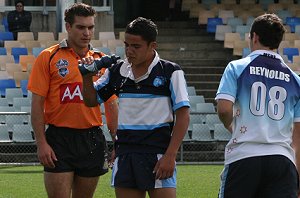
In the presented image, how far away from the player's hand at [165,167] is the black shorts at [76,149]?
1.36 meters

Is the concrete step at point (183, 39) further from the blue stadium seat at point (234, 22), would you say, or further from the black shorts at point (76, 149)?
the black shorts at point (76, 149)

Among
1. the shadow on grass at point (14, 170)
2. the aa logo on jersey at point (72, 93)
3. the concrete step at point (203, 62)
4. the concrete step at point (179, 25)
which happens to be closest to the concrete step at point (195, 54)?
the concrete step at point (203, 62)

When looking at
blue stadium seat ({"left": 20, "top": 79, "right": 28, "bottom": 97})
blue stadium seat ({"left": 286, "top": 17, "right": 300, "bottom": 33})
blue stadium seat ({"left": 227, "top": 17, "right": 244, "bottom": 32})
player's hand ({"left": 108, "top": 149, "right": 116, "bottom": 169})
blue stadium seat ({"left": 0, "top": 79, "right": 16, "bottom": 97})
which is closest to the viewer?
player's hand ({"left": 108, "top": 149, "right": 116, "bottom": 169})

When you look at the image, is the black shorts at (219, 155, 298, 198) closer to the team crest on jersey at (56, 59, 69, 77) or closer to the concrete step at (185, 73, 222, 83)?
the team crest on jersey at (56, 59, 69, 77)

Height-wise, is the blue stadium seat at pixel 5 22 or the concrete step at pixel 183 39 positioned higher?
the blue stadium seat at pixel 5 22

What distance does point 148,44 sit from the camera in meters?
6.60

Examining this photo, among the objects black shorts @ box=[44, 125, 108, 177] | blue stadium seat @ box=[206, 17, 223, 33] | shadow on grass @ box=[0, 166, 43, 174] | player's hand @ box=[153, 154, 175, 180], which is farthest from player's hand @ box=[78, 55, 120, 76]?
blue stadium seat @ box=[206, 17, 223, 33]

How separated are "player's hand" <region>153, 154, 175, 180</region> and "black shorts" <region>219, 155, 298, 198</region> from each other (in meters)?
0.49

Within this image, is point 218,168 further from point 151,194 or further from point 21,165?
point 151,194

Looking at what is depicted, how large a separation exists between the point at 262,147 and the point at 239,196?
34 centimetres

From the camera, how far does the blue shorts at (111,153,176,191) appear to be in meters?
6.62

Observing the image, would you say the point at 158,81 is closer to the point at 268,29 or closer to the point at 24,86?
the point at 268,29

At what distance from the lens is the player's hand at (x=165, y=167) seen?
21.4ft

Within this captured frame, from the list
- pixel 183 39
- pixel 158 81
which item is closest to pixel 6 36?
pixel 183 39
